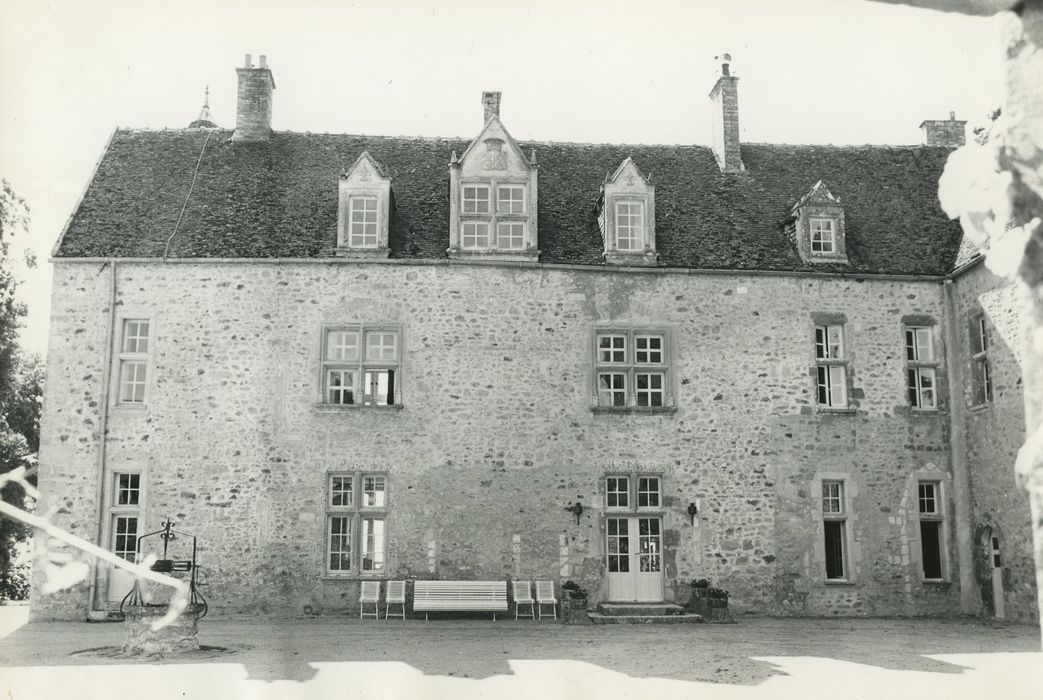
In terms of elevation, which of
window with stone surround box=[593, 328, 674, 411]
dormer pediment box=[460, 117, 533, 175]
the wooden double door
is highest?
dormer pediment box=[460, 117, 533, 175]

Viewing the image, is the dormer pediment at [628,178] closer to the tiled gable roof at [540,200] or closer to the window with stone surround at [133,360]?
the tiled gable roof at [540,200]

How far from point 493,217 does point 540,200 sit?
5.22ft

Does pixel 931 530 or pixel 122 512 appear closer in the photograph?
pixel 122 512

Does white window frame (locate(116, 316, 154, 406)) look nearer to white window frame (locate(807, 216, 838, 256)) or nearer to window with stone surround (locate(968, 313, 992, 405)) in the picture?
white window frame (locate(807, 216, 838, 256))

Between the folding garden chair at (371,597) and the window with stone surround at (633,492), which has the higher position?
the window with stone surround at (633,492)

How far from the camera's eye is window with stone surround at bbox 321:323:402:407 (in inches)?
665

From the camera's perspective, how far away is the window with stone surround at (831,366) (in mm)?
17672

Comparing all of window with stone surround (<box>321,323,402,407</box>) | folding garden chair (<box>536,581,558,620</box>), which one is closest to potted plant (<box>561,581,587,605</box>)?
folding garden chair (<box>536,581,558,620</box>)

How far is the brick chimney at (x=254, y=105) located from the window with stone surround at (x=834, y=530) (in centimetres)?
1337

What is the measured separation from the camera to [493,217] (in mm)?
17438

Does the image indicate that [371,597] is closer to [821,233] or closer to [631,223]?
[631,223]

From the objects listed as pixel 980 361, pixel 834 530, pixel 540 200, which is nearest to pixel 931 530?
pixel 834 530

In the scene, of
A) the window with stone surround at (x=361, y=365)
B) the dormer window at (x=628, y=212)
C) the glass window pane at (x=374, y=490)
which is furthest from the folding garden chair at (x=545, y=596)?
the dormer window at (x=628, y=212)

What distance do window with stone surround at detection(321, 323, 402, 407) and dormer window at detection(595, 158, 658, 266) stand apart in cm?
451
